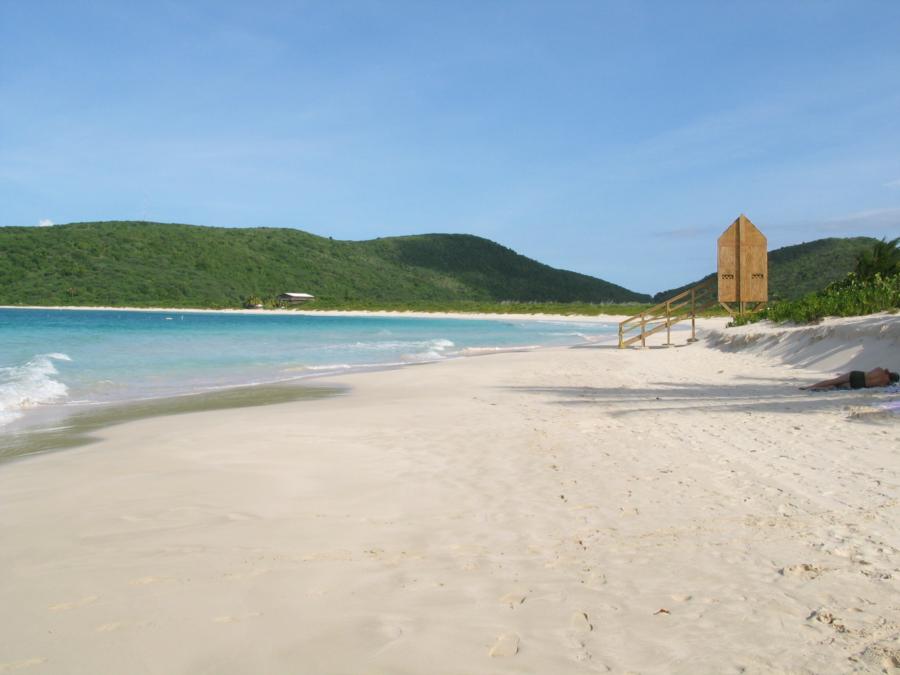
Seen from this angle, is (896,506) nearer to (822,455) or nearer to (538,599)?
(822,455)

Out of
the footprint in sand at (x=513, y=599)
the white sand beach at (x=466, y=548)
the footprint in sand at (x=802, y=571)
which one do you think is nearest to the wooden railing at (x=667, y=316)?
the white sand beach at (x=466, y=548)

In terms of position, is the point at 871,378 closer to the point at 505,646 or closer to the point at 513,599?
the point at 513,599

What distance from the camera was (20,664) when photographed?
2.77 m

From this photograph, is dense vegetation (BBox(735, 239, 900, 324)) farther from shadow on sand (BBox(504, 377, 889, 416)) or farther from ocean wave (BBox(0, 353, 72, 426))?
ocean wave (BBox(0, 353, 72, 426))

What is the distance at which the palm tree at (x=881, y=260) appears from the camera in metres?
19.6

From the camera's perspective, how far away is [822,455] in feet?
20.0

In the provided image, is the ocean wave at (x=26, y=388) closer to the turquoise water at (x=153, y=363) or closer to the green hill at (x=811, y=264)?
the turquoise water at (x=153, y=363)

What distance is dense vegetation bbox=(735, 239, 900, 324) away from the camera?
632 inches

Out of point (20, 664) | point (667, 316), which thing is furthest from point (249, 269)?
point (20, 664)

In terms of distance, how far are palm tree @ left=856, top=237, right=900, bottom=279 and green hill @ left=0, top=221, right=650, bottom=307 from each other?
2539 inches

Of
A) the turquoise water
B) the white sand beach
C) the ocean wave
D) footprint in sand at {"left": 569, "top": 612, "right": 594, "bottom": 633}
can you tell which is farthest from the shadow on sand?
the ocean wave

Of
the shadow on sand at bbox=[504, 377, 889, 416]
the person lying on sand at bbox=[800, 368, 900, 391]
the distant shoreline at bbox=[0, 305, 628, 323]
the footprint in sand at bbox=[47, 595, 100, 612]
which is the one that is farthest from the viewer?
the distant shoreline at bbox=[0, 305, 628, 323]

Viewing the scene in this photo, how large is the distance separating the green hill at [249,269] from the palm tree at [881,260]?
6449cm

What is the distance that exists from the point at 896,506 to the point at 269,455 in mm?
5491
